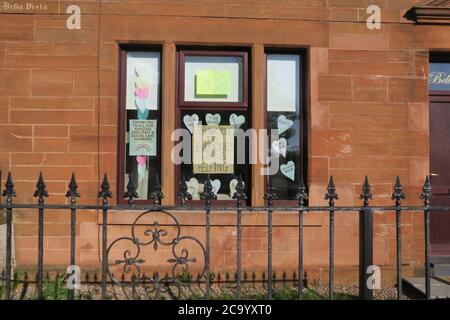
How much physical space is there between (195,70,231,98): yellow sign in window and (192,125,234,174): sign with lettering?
1.34ft

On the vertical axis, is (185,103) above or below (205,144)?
above

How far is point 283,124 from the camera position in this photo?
608 cm

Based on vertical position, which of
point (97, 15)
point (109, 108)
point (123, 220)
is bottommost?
point (123, 220)

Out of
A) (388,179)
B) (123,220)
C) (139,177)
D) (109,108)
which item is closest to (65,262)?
(123,220)

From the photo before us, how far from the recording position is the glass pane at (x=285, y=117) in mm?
6051

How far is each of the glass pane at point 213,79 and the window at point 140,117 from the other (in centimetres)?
38

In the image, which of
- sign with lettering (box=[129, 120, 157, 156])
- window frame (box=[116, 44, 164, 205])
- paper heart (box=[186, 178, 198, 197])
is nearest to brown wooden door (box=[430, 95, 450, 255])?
paper heart (box=[186, 178, 198, 197])

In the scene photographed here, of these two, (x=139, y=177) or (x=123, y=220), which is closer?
(x=123, y=220)

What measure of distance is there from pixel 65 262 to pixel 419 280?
161 inches

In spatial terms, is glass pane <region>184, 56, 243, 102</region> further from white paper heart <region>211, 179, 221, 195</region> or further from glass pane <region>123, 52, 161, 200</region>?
white paper heart <region>211, 179, 221, 195</region>

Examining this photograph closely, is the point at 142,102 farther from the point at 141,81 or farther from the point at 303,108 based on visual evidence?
the point at 303,108

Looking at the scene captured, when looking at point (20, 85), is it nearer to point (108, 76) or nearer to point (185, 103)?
point (108, 76)

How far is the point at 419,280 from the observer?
5.64 metres

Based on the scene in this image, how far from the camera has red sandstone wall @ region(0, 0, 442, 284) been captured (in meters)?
5.70
